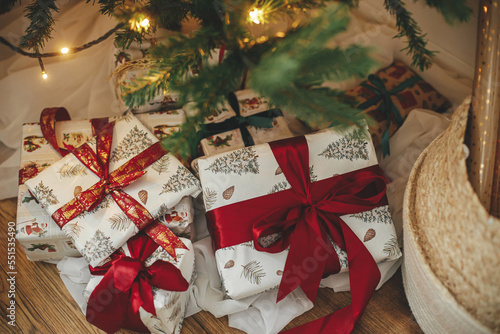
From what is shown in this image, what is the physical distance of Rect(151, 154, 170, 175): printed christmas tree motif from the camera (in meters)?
1.06

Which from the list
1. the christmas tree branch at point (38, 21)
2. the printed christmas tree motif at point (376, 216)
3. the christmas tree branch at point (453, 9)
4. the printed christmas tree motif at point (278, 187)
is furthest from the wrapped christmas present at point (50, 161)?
the christmas tree branch at point (453, 9)

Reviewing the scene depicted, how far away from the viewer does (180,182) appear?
104 cm

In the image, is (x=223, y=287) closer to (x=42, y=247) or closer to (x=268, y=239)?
(x=268, y=239)

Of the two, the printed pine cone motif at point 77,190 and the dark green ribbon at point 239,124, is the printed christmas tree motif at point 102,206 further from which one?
the dark green ribbon at point 239,124

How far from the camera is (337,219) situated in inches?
39.6

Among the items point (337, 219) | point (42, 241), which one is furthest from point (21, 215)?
point (337, 219)

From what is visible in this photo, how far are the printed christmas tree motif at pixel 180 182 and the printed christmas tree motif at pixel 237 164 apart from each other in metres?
0.06

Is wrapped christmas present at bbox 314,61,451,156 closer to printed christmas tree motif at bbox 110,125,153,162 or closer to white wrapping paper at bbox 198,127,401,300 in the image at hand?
white wrapping paper at bbox 198,127,401,300

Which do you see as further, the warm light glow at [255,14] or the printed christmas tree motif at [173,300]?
the printed christmas tree motif at [173,300]

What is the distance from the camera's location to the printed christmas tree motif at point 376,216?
1029 millimetres

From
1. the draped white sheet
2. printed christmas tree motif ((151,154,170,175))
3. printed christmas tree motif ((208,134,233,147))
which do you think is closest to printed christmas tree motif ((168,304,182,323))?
the draped white sheet

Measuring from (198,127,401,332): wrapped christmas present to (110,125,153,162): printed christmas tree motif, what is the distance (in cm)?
19

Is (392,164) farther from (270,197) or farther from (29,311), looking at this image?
(29,311)

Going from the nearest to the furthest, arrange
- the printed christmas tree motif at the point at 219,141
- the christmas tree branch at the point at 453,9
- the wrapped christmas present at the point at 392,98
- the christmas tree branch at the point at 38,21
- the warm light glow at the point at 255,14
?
1. the christmas tree branch at the point at 453,9
2. the warm light glow at the point at 255,14
3. the christmas tree branch at the point at 38,21
4. the printed christmas tree motif at the point at 219,141
5. the wrapped christmas present at the point at 392,98
